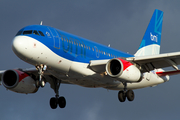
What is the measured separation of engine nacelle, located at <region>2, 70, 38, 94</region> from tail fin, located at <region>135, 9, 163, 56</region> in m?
12.6

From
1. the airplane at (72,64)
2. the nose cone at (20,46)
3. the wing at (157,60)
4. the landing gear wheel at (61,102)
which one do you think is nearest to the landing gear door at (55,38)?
the airplane at (72,64)

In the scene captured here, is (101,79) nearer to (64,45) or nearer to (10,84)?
(64,45)

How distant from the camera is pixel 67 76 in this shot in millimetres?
28500

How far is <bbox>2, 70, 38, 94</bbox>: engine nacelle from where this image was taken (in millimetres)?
33031

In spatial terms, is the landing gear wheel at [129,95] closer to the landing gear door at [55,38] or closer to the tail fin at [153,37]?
the tail fin at [153,37]

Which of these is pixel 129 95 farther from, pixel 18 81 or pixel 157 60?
pixel 18 81

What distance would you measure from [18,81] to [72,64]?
748cm

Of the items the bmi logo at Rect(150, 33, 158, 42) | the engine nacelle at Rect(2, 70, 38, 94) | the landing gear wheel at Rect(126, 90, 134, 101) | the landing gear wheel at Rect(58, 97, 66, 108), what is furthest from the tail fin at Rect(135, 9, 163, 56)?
the engine nacelle at Rect(2, 70, 38, 94)

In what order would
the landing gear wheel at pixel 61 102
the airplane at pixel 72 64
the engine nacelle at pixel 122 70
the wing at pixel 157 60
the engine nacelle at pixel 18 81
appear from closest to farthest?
the airplane at pixel 72 64 < the engine nacelle at pixel 122 70 < the wing at pixel 157 60 < the engine nacelle at pixel 18 81 < the landing gear wheel at pixel 61 102

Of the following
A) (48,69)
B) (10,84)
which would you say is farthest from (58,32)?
(10,84)

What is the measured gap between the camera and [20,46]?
79.9ft

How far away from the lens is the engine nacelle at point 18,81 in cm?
3303

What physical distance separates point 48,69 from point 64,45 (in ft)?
7.37

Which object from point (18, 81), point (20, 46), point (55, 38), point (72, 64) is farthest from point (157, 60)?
point (18, 81)
